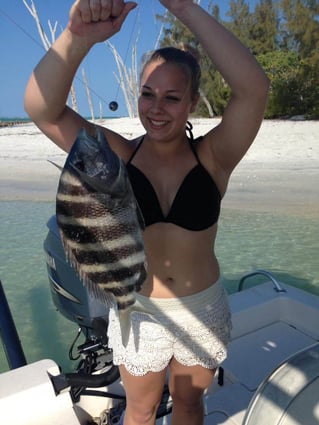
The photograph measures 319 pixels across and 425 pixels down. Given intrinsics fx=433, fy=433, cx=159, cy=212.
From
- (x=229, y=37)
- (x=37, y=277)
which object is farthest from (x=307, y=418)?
(x=37, y=277)

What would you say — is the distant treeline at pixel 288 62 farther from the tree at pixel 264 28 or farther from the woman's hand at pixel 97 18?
the woman's hand at pixel 97 18

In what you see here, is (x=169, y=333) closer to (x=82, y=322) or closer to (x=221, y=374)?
(x=82, y=322)

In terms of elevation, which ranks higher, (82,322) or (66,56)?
(66,56)

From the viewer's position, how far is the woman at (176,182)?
1545 mm

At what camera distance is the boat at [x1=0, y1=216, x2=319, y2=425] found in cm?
139

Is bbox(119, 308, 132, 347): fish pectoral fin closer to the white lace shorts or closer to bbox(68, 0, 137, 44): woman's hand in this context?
the white lace shorts

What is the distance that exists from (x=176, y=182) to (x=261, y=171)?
1270 centimetres

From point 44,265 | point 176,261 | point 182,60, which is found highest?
point 182,60

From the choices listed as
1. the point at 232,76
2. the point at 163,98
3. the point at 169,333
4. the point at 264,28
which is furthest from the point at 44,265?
the point at 264,28

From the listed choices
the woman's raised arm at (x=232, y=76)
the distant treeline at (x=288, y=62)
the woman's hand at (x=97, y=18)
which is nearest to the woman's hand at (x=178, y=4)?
the woman's raised arm at (x=232, y=76)

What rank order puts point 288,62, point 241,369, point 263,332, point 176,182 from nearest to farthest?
1. point 176,182
2. point 241,369
3. point 263,332
4. point 288,62

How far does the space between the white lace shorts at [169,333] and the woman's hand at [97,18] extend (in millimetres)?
1048

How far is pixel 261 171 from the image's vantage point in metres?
14.0

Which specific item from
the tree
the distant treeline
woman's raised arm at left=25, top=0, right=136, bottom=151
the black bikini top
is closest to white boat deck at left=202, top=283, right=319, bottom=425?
the black bikini top
